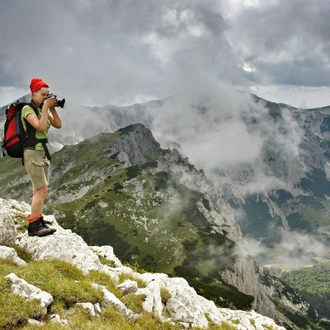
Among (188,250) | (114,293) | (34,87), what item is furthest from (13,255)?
(188,250)

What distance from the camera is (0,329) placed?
7602 millimetres

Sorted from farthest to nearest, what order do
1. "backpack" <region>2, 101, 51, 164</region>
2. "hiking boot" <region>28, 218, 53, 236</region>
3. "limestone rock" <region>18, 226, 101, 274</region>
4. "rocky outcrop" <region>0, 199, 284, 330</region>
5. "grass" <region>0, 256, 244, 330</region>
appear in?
1. "hiking boot" <region>28, 218, 53, 236</region>
2. "limestone rock" <region>18, 226, 101, 274</region>
3. "backpack" <region>2, 101, 51, 164</region>
4. "rocky outcrop" <region>0, 199, 284, 330</region>
5. "grass" <region>0, 256, 244, 330</region>

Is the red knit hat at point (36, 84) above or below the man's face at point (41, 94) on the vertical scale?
above

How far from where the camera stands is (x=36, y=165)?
13164 millimetres

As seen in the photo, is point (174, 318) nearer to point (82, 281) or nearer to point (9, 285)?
point (82, 281)

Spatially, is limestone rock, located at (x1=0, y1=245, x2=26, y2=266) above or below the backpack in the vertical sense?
below

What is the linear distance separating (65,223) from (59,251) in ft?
→ 617

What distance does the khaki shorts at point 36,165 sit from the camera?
12969 mm

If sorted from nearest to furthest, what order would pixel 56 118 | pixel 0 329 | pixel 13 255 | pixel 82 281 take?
pixel 0 329
pixel 82 281
pixel 13 255
pixel 56 118

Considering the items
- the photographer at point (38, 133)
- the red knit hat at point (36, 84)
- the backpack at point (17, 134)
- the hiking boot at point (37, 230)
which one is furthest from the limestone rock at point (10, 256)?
the red knit hat at point (36, 84)

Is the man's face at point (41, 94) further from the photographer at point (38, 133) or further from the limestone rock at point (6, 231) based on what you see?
the limestone rock at point (6, 231)

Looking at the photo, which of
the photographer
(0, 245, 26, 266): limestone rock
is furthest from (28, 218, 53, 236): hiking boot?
(0, 245, 26, 266): limestone rock

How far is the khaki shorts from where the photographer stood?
1297 centimetres

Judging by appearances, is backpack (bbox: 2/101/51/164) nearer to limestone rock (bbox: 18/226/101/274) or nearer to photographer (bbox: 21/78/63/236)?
photographer (bbox: 21/78/63/236)
